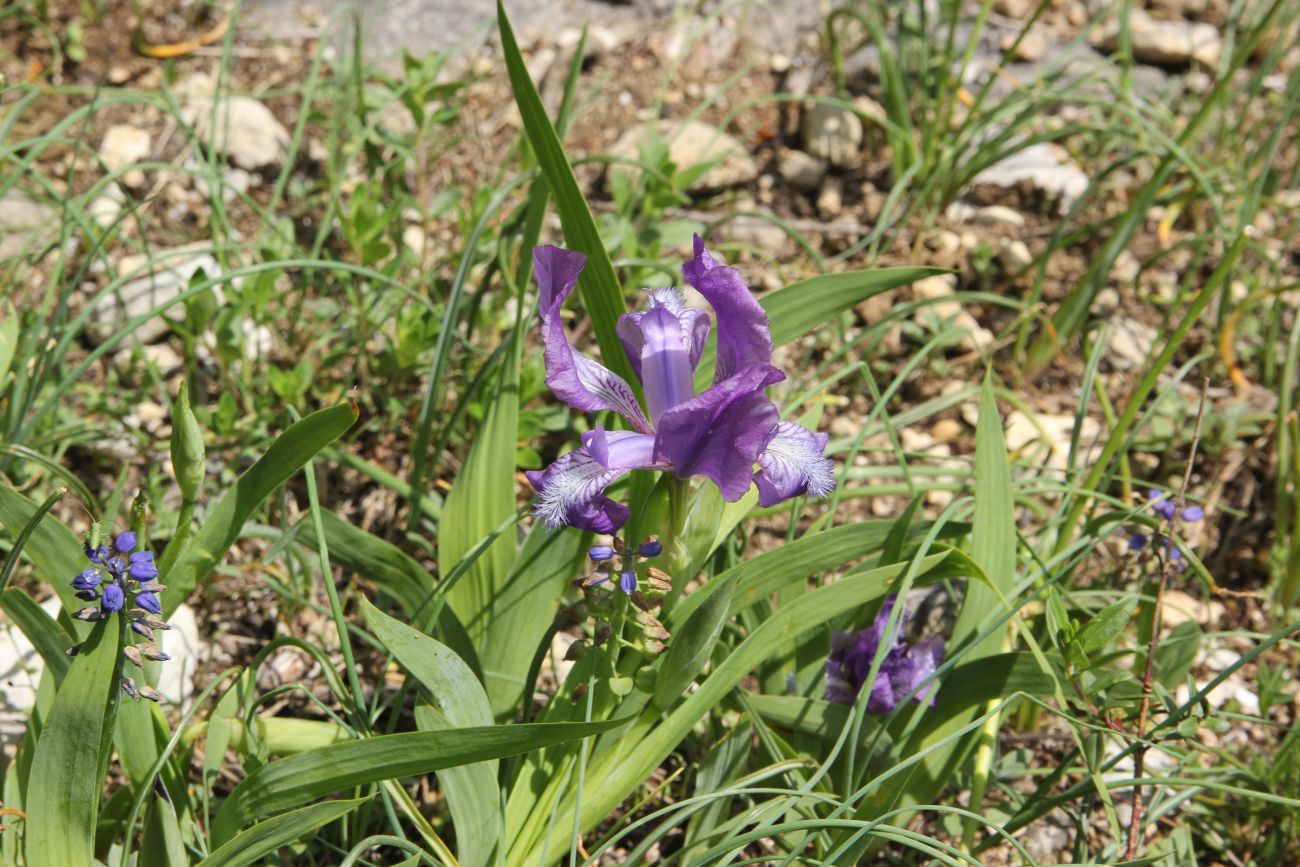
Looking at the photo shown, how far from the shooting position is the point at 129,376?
2.47 m

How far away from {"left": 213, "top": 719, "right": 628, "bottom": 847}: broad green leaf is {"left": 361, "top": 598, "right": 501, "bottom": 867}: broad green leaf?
0.09 meters

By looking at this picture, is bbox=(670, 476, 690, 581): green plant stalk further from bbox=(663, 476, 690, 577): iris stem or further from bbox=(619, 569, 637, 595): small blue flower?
bbox=(619, 569, 637, 595): small blue flower

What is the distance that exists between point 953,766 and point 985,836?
7.1 inches

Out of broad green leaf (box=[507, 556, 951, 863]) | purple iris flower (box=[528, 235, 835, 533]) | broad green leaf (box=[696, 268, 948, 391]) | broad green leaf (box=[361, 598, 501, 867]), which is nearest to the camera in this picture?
purple iris flower (box=[528, 235, 835, 533])

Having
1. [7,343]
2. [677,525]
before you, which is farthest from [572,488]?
[7,343]

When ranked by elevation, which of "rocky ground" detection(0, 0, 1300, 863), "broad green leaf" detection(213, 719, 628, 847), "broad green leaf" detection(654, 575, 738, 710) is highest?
"rocky ground" detection(0, 0, 1300, 863)

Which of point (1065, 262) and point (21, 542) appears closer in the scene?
point (21, 542)

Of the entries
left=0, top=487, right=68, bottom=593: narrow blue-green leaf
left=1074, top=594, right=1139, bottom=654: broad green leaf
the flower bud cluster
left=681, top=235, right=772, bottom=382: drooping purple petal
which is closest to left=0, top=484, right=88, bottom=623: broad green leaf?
left=0, top=487, right=68, bottom=593: narrow blue-green leaf

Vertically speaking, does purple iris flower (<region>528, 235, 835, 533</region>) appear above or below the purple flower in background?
above

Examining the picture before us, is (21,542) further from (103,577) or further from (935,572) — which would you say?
(935,572)

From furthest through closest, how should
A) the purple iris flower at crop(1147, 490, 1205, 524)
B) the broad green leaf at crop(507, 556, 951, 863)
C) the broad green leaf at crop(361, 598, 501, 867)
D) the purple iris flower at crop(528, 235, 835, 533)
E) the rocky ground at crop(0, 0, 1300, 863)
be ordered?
the rocky ground at crop(0, 0, 1300, 863) → the purple iris flower at crop(1147, 490, 1205, 524) → the broad green leaf at crop(507, 556, 951, 863) → the broad green leaf at crop(361, 598, 501, 867) → the purple iris flower at crop(528, 235, 835, 533)

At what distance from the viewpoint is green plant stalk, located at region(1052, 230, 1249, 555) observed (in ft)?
5.78

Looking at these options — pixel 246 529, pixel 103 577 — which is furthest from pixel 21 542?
pixel 246 529

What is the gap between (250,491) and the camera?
144 cm
